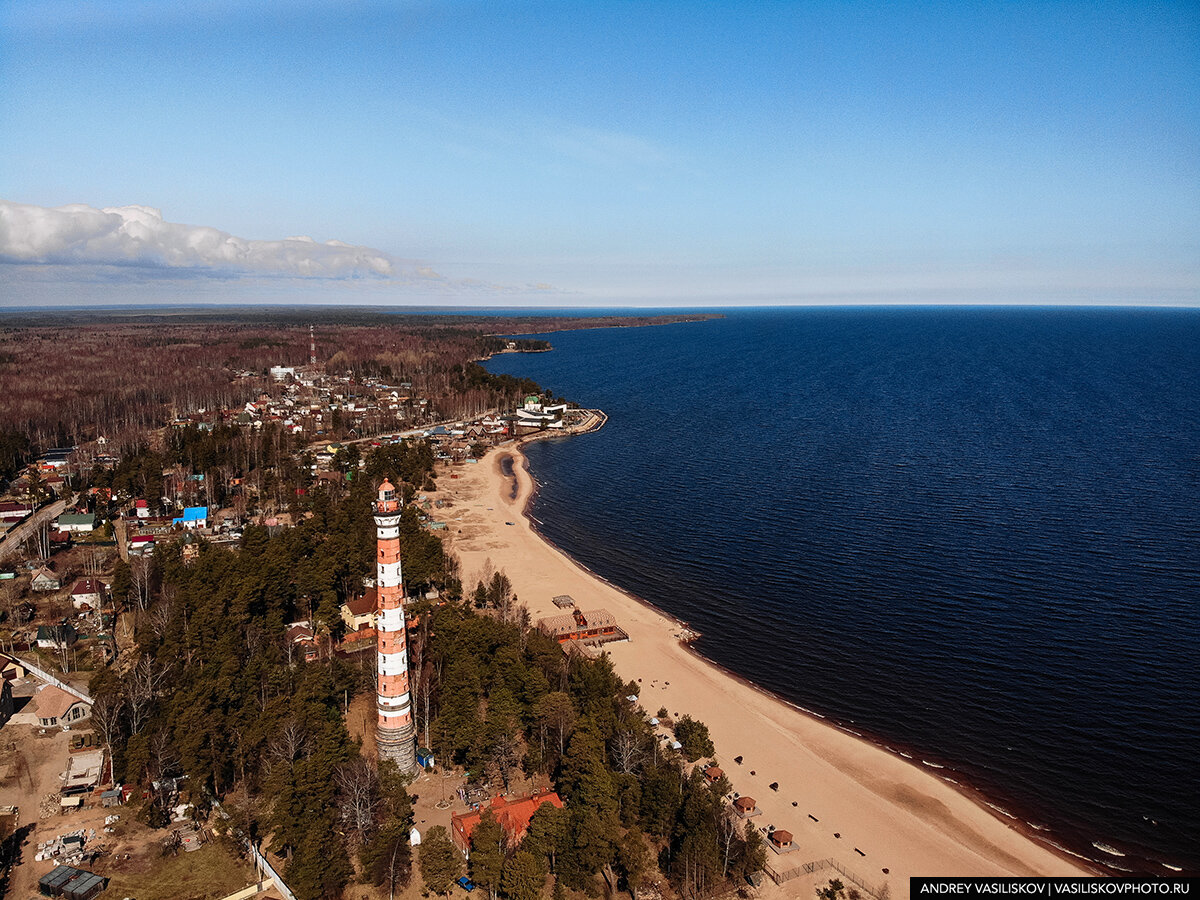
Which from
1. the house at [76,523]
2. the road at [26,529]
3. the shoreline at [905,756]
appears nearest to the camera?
the shoreline at [905,756]

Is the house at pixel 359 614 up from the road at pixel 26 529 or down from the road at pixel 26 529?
up

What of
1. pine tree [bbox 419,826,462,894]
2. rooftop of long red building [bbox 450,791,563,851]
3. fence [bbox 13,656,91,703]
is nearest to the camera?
pine tree [bbox 419,826,462,894]

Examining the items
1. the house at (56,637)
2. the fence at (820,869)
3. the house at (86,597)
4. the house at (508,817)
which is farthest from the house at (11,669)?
the fence at (820,869)

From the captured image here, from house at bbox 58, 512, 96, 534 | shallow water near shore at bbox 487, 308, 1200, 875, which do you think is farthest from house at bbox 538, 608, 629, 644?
house at bbox 58, 512, 96, 534

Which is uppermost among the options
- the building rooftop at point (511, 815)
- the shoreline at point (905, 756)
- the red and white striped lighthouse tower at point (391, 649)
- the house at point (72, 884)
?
the red and white striped lighthouse tower at point (391, 649)

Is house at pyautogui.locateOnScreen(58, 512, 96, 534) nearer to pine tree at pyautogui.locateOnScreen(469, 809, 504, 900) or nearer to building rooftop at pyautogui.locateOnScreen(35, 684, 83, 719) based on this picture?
building rooftop at pyautogui.locateOnScreen(35, 684, 83, 719)

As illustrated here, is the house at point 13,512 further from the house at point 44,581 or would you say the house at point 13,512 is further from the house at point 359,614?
the house at point 359,614
